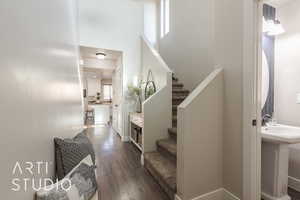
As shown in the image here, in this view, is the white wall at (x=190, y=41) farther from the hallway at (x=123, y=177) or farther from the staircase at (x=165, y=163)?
the hallway at (x=123, y=177)

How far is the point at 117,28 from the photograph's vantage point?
4156 millimetres

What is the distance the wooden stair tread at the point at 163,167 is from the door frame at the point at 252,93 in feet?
2.66

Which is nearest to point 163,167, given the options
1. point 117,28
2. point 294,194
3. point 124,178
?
point 124,178

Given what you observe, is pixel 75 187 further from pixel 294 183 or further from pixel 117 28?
pixel 117 28

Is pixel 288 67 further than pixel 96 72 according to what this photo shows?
No

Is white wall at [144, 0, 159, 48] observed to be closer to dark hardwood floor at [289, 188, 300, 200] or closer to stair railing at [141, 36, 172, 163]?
stair railing at [141, 36, 172, 163]

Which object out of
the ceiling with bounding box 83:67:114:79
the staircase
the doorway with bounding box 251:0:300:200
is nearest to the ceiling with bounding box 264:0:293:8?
the doorway with bounding box 251:0:300:200

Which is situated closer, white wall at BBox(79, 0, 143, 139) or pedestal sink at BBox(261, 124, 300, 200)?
pedestal sink at BBox(261, 124, 300, 200)

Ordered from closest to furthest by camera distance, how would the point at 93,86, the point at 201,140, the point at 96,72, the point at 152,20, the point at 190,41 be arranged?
the point at 201,140, the point at 190,41, the point at 152,20, the point at 96,72, the point at 93,86

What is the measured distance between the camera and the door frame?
1.38m

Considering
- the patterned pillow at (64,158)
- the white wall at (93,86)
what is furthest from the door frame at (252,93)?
the white wall at (93,86)

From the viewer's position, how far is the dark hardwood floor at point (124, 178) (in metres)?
1.82

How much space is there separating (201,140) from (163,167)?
850 millimetres

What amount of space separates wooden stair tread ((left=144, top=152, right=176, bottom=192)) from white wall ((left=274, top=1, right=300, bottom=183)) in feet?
5.67
